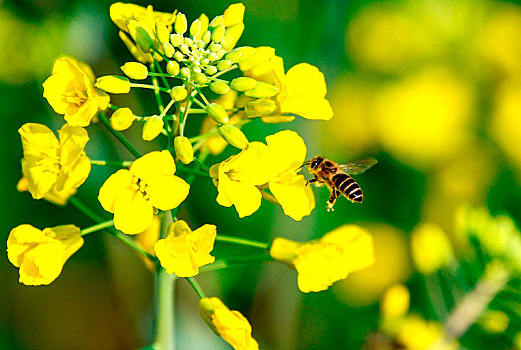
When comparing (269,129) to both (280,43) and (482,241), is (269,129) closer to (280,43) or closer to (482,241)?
(280,43)

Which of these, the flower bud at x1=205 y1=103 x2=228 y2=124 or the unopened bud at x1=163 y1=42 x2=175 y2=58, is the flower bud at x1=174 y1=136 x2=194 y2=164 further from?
the unopened bud at x1=163 y1=42 x2=175 y2=58

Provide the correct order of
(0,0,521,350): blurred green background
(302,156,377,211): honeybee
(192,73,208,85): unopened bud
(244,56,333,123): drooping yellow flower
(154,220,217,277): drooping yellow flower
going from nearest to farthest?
(154,220,217,277): drooping yellow flower → (192,73,208,85): unopened bud → (244,56,333,123): drooping yellow flower → (302,156,377,211): honeybee → (0,0,521,350): blurred green background

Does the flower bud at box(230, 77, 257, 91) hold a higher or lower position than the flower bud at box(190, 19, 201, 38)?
lower

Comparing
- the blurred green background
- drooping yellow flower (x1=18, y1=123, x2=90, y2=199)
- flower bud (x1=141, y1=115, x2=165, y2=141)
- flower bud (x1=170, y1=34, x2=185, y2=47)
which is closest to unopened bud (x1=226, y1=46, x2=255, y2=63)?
flower bud (x1=170, y1=34, x2=185, y2=47)

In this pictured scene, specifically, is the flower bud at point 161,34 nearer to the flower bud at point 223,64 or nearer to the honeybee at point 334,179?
the flower bud at point 223,64

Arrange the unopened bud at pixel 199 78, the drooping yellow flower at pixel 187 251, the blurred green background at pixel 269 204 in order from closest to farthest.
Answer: the drooping yellow flower at pixel 187 251, the unopened bud at pixel 199 78, the blurred green background at pixel 269 204

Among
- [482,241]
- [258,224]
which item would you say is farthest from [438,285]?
[258,224]

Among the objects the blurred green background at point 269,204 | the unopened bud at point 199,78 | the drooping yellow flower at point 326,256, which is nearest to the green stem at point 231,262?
the drooping yellow flower at point 326,256
